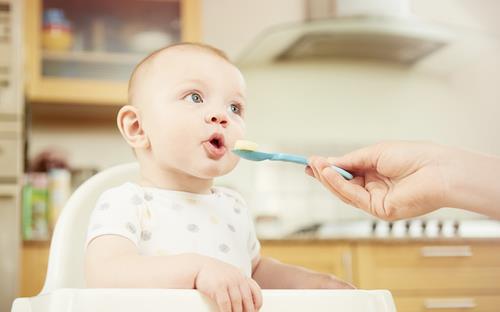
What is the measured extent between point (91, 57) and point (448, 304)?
1703mm

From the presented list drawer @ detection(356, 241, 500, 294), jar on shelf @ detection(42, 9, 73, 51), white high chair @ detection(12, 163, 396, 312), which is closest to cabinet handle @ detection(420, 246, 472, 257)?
drawer @ detection(356, 241, 500, 294)

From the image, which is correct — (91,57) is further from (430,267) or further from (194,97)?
(194,97)

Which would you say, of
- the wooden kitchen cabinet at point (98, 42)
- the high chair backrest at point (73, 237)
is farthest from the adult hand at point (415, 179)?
the wooden kitchen cabinet at point (98, 42)

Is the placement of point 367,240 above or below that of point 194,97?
below

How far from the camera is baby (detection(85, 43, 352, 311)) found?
92cm

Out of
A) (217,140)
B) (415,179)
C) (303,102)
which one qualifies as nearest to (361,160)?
(415,179)

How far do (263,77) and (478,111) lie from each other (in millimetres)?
1046

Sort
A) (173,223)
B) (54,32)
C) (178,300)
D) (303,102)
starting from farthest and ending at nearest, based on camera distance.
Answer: (303,102)
(54,32)
(173,223)
(178,300)

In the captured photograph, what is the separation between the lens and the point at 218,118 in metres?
0.97

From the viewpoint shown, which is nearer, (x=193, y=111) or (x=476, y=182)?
(x=476, y=182)

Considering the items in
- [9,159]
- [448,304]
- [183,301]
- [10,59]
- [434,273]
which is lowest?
[448,304]

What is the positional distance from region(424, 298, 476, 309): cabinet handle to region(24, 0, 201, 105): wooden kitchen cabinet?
1374 millimetres

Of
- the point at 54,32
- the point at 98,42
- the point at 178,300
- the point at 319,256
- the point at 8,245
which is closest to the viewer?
the point at 178,300

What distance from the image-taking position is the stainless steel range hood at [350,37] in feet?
9.66
